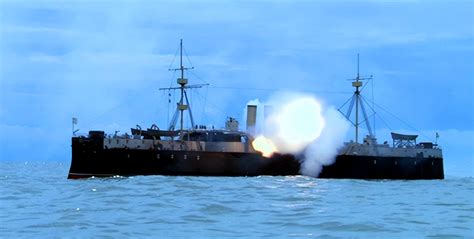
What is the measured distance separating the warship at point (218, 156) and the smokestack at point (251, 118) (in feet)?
0.38

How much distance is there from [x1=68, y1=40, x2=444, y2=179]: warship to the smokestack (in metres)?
0.11

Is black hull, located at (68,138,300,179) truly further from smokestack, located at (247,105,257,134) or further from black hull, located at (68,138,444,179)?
smokestack, located at (247,105,257,134)

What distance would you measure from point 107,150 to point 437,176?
43.1 metres

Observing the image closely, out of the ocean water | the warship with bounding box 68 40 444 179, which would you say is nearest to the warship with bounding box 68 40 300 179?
the warship with bounding box 68 40 444 179

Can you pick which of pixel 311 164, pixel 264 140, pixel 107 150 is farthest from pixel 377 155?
pixel 107 150

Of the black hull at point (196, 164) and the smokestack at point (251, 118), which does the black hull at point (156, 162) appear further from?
the smokestack at point (251, 118)

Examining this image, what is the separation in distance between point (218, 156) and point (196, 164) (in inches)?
99.6

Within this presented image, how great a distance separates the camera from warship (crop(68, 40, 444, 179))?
65750mm

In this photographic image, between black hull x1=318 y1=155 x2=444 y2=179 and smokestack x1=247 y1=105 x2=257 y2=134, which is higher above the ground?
smokestack x1=247 y1=105 x2=257 y2=134

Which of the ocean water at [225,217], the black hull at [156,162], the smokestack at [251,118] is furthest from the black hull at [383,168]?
the ocean water at [225,217]

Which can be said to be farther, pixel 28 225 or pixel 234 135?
pixel 234 135

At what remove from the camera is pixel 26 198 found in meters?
34.4

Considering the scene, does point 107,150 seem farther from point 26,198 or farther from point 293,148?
point 26,198

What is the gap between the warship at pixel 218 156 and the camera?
65750mm
